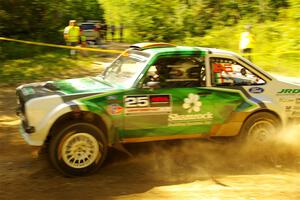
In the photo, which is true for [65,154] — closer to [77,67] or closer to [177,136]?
[177,136]

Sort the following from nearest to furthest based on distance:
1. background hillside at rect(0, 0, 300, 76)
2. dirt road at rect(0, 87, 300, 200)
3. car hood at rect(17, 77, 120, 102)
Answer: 1. dirt road at rect(0, 87, 300, 200)
2. car hood at rect(17, 77, 120, 102)
3. background hillside at rect(0, 0, 300, 76)

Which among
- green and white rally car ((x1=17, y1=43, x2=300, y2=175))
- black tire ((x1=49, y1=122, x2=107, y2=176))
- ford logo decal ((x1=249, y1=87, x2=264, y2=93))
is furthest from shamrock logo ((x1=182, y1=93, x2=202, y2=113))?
black tire ((x1=49, y1=122, x2=107, y2=176))

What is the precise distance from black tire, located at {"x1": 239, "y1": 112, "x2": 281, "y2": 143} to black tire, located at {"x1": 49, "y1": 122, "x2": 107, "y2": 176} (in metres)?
2.37

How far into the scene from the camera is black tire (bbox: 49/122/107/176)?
554 cm

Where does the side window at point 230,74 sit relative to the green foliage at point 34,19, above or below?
below

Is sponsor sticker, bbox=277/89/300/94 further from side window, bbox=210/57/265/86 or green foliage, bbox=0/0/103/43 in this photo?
green foliage, bbox=0/0/103/43

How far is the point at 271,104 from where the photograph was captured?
6.57m

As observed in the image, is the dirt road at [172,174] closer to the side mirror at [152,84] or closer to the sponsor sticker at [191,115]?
the sponsor sticker at [191,115]

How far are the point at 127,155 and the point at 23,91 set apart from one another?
196 centimetres

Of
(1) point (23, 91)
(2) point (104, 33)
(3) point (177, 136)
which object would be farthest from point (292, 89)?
(2) point (104, 33)

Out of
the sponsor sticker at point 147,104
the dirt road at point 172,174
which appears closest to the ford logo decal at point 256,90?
the dirt road at point 172,174

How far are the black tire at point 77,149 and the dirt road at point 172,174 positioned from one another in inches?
6.4

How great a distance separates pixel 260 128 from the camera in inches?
261

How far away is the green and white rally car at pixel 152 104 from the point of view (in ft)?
18.4
